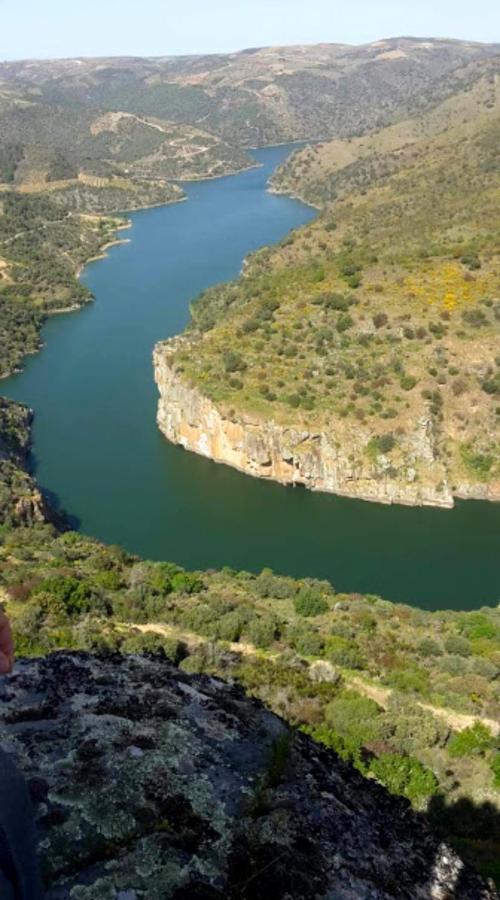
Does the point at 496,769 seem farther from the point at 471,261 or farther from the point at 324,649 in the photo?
the point at 471,261

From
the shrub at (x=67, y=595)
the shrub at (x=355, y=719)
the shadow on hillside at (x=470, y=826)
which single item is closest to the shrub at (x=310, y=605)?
the shrub at (x=67, y=595)

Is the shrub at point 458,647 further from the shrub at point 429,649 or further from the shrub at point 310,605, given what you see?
the shrub at point 310,605

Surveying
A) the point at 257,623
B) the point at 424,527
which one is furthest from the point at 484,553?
the point at 257,623

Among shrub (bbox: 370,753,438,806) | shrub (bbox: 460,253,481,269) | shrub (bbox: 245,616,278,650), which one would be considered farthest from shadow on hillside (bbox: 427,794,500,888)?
shrub (bbox: 460,253,481,269)

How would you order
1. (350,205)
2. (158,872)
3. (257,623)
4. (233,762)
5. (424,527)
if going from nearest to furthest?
(158,872) → (233,762) → (257,623) → (424,527) → (350,205)

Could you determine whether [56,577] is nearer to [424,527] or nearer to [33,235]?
[424,527]

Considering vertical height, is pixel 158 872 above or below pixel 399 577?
above

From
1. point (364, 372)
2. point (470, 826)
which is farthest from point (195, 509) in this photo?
point (470, 826)
